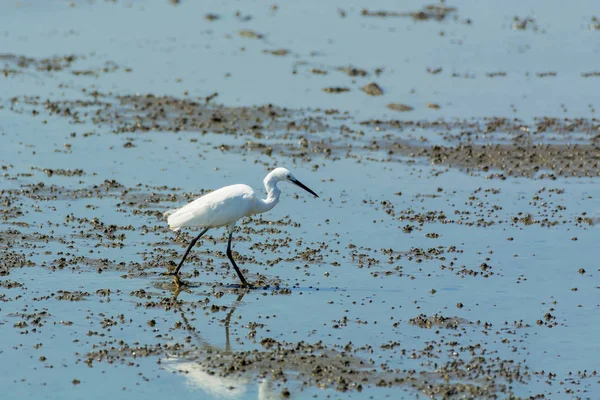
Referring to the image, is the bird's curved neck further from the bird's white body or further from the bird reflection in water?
the bird reflection in water

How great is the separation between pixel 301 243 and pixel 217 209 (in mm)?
2215

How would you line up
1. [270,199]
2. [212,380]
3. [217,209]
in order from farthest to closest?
[270,199] < [217,209] < [212,380]

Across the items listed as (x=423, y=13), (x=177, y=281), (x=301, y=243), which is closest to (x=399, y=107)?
(x=301, y=243)

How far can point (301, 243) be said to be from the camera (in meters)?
15.6

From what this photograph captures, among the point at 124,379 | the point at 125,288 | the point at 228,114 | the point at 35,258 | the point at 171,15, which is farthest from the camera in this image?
the point at 171,15

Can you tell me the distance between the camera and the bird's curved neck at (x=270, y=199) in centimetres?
1409

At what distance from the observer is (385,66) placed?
2955 centimetres

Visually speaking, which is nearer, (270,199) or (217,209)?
(217,209)

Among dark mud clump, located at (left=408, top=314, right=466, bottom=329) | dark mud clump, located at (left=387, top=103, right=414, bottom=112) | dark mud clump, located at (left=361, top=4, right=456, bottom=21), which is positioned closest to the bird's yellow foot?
dark mud clump, located at (left=408, top=314, right=466, bottom=329)

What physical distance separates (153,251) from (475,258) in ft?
15.3

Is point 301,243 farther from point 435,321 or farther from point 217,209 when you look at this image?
point 435,321

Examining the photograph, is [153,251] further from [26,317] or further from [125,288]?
[26,317]

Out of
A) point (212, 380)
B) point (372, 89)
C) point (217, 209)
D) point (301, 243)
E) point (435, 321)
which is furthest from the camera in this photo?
point (372, 89)

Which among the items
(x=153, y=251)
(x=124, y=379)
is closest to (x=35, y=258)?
Answer: (x=153, y=251)
